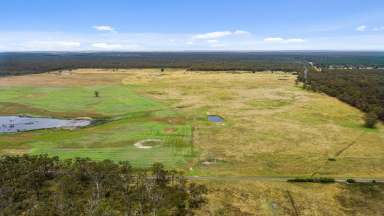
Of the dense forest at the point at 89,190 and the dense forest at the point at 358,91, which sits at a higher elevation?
the dense forest at the point at 358,91

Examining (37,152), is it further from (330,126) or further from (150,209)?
(330,126)

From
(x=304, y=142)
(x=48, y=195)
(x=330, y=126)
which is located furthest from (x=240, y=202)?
(x=330, y=126)

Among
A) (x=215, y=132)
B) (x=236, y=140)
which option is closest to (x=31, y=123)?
(x=215, y=132)

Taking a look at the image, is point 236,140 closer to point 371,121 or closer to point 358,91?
point 371,121

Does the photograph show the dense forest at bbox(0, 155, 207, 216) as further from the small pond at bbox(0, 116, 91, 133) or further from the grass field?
the small pond at bbox(0, 116, 91, 133)

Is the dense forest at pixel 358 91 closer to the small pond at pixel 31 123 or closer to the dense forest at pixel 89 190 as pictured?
the dense forest at pixel 89 190

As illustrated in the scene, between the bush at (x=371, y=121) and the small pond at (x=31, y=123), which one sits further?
the small pond at (x=31, y=123)

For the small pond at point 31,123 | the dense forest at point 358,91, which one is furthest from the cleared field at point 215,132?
the small pond at point 31,123
